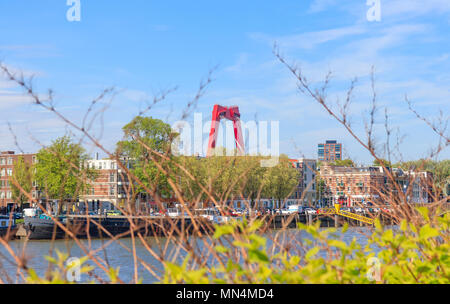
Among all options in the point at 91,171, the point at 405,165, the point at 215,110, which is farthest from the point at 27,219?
the point at 405,165

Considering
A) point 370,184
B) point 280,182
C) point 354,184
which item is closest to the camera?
point 370,184

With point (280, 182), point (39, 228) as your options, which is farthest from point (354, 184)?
point (280, 182)

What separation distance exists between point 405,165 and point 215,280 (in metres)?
3.52

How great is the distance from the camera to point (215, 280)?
267 cm

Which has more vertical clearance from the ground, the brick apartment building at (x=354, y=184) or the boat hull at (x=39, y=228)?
the brick apartment building at (x=354, y=184)

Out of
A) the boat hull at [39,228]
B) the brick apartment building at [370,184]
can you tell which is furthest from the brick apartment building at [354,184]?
the boat hull at [39,228]

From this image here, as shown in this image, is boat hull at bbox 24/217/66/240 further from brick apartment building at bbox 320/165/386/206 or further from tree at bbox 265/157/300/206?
brick apartment building at bbox 320/165/386/206

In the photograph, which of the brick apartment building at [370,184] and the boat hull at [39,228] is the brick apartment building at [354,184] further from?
the boat hull at [39,228]

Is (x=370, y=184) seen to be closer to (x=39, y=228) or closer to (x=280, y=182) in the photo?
(x=39, y=228)

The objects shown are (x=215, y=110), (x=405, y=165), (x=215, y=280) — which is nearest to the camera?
(x=215, y=280)

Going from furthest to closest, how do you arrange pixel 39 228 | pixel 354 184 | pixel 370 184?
1. pixel 39 228
2. pixel 354 184
3. pixel 370 184

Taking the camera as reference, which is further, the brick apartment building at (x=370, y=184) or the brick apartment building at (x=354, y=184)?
the brick apartment building at (x=354, y=184)
